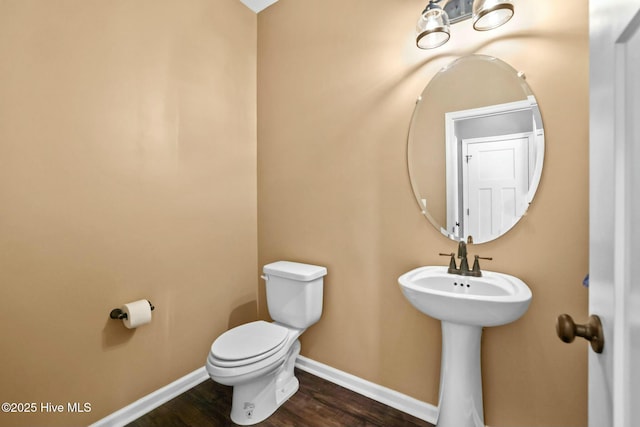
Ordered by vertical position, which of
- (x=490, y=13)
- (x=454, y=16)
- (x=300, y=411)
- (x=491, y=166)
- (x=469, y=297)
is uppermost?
(x=454, y=16)

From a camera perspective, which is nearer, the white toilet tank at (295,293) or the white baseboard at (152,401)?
the white baseboard at (152,401)

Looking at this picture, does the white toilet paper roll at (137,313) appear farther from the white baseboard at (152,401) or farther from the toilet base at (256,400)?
the toilet base at (256,400)

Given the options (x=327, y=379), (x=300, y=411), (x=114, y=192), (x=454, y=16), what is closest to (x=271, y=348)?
(x=300, y=411)

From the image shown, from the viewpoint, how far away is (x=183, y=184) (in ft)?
6.12

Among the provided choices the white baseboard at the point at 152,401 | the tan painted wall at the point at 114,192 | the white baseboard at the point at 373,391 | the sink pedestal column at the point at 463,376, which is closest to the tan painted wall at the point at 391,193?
the white baseboard at the point at 373,391

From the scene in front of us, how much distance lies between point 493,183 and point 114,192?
197 centimetres

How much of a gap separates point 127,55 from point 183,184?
2.49 ft

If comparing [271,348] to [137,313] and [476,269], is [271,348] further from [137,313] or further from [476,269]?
[476,269]

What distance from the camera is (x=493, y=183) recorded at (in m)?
1.43

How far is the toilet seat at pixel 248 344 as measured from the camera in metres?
1.45

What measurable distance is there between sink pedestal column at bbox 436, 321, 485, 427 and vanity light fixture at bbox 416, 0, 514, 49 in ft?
4.44

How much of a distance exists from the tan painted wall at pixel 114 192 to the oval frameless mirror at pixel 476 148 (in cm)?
137

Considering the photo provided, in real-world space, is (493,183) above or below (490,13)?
below

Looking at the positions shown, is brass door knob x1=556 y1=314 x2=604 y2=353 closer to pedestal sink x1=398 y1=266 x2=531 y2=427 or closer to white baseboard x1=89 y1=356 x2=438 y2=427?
pedestal sink x1=398 y1=266 x2=531 y2=427
